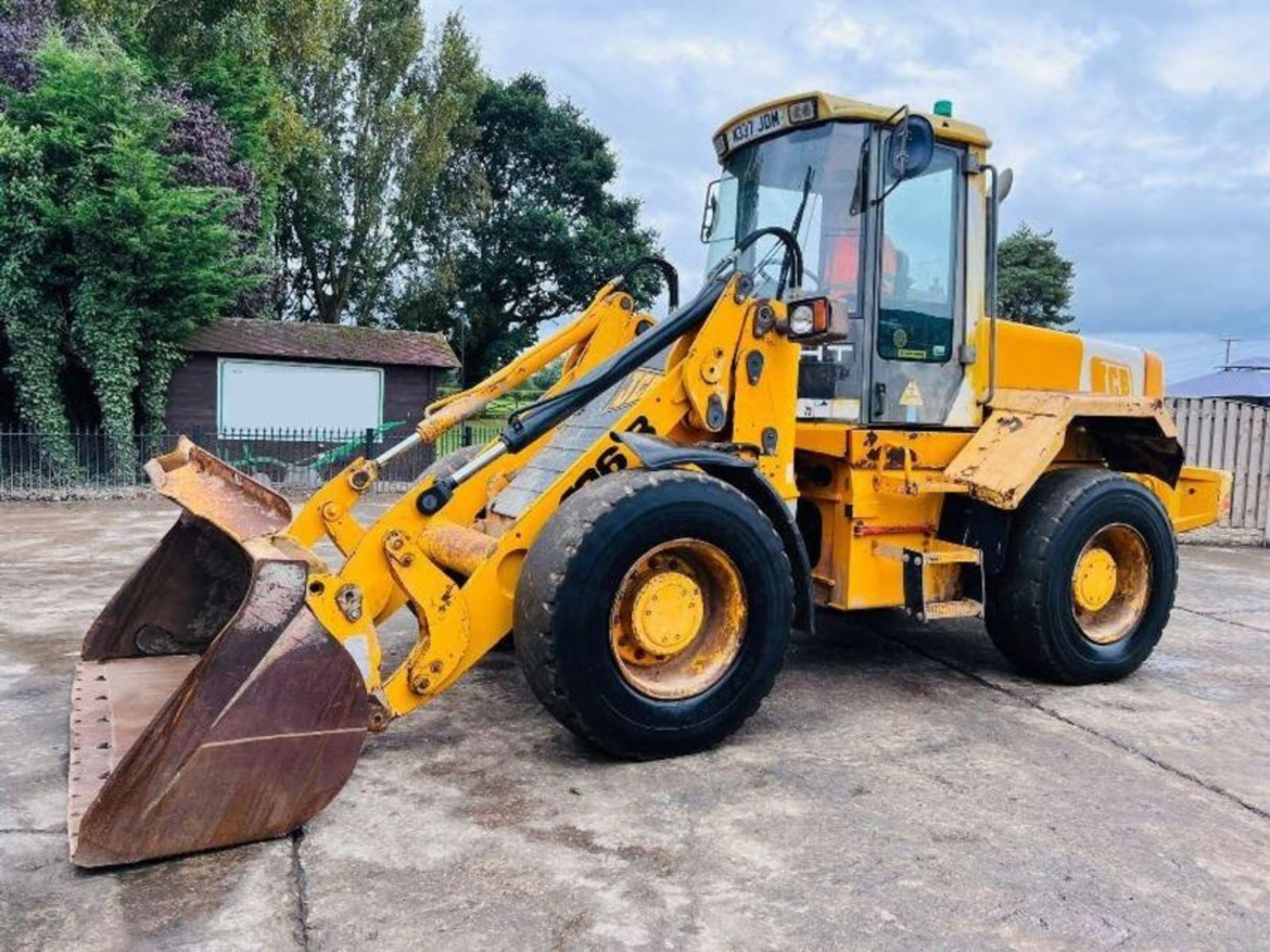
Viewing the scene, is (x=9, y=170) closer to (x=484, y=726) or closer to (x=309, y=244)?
(x=309, y=244)

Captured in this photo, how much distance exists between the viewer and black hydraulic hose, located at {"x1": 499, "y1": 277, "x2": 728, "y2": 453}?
3908 millimetres

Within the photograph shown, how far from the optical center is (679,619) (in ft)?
12.5

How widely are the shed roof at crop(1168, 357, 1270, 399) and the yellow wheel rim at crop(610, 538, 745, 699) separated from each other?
912 inches

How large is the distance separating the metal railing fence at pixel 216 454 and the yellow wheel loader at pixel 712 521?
8.53 m

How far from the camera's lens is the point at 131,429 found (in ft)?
50.8

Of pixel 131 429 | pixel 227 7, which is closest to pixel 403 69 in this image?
pixel 227 7

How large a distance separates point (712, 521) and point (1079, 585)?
2310 mm

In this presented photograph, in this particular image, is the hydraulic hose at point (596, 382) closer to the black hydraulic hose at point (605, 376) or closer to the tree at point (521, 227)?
the black hydraulic hose at point (605, 376)

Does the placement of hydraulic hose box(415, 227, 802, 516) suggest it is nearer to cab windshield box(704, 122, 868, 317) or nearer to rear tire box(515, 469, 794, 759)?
cab windshield box(704, 122, 868, 317)

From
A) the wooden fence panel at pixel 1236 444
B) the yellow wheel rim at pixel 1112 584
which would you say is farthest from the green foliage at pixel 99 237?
the wooden fence panel at pixel 1236 444

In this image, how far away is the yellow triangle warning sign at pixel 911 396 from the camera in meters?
4.91

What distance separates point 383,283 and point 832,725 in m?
24.2

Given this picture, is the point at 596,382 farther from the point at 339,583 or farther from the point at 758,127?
the point at 758,127

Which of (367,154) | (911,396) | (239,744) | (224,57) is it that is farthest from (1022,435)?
(367,154)
